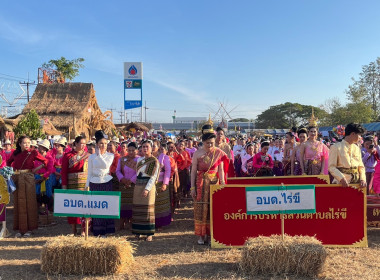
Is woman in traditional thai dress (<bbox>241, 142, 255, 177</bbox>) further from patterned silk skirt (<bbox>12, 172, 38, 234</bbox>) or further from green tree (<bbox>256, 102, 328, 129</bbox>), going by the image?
green tree (<bbox>256, 102, 328, 129</bbox>)

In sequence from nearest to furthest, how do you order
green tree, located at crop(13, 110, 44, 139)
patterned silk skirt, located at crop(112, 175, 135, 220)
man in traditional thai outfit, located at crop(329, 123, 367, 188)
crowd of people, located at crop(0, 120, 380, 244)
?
man in traditional thai outfit, located at crop(329, 123, 367, 188) < crowd of people, located at crop(0, 120, 380, 244) < patterned silk skirt, located at crop(112, 175, 135, 220) < green tree, located at crop(13, 110, 44, 139)

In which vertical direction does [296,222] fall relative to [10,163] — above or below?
below

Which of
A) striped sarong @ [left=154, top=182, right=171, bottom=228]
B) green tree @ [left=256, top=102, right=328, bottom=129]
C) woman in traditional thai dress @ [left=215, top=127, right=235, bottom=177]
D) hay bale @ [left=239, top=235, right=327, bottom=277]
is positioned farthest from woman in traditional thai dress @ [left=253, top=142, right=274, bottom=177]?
green tree @ [left=256, top=102, right=328, bottom=129]

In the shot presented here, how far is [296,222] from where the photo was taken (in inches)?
183

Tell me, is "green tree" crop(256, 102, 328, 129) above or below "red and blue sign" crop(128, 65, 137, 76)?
above

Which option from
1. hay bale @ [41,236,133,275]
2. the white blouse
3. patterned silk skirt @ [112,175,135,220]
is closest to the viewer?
hay bale @ [41,236,133,275]

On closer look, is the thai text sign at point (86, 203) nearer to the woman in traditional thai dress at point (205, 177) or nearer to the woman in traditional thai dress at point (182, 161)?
the woman in traditional thai dress at point (205, 177)

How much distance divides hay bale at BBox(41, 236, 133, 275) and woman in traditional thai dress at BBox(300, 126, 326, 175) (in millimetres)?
3838

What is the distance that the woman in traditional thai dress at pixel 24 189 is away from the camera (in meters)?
5.74

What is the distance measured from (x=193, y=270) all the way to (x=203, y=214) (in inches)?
44.4

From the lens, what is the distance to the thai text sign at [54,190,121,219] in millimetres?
4023

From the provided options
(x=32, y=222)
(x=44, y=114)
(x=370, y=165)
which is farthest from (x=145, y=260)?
(x=44, y=114)

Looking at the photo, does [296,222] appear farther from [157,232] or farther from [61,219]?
[61,219]

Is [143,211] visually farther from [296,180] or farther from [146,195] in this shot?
[296,180]
